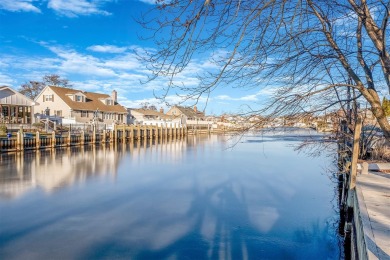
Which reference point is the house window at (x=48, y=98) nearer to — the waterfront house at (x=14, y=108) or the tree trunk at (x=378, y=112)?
the waterfront house at (x=14, y=108)

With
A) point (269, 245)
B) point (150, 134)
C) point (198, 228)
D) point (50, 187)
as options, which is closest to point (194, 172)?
point (50, 187)

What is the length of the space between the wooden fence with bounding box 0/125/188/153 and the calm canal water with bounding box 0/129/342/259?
8060mm

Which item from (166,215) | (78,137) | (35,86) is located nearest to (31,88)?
(35,86)

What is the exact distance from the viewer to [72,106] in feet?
151

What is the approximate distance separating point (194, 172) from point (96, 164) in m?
6.91

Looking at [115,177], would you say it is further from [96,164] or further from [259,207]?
[259,207]

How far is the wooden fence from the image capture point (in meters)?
25.9

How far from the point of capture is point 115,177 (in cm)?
1777

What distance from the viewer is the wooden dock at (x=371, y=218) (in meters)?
3.74

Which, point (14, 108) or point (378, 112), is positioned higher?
point (14, 108)

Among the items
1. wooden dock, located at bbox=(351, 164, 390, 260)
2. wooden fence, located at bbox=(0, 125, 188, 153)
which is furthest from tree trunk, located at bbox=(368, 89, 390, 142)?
wooden fence, located at bbox=(0, 125, 188, 153)

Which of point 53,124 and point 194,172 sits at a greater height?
point 53,124

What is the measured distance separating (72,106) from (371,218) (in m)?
45.7

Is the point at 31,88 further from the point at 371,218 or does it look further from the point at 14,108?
the point at 371,218
